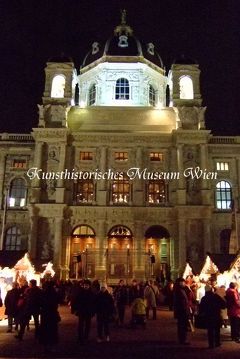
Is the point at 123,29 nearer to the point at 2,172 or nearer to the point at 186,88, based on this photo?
the point at 186,88

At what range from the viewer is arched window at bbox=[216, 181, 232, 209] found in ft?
153

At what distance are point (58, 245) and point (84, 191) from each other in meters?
6.83

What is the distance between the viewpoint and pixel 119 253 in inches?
1732

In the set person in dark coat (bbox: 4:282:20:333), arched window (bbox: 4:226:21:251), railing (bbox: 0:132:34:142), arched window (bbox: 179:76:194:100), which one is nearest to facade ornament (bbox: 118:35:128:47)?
arched window (bbox: 179:76:194:100)

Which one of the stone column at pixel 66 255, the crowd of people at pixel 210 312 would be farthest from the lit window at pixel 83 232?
the crowd of people at pixel 210 312

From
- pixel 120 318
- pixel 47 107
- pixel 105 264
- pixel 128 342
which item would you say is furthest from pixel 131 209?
pixel 128 342

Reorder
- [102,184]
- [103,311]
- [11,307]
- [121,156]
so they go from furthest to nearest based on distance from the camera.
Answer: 1. [121,156]
2. [102,184]
3. [11,307]
4. [103,311]

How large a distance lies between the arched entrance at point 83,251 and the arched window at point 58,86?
16.6m

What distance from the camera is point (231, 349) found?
41.0ft

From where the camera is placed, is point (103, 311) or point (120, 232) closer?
point (103, 311)

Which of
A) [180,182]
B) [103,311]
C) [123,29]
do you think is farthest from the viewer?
[123,29]

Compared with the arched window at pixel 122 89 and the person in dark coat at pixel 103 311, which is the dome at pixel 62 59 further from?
the person in dark coat at pixel 103 311

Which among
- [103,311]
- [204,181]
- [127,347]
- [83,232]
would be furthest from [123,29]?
[127,347]

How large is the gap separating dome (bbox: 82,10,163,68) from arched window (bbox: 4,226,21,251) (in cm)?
2500
